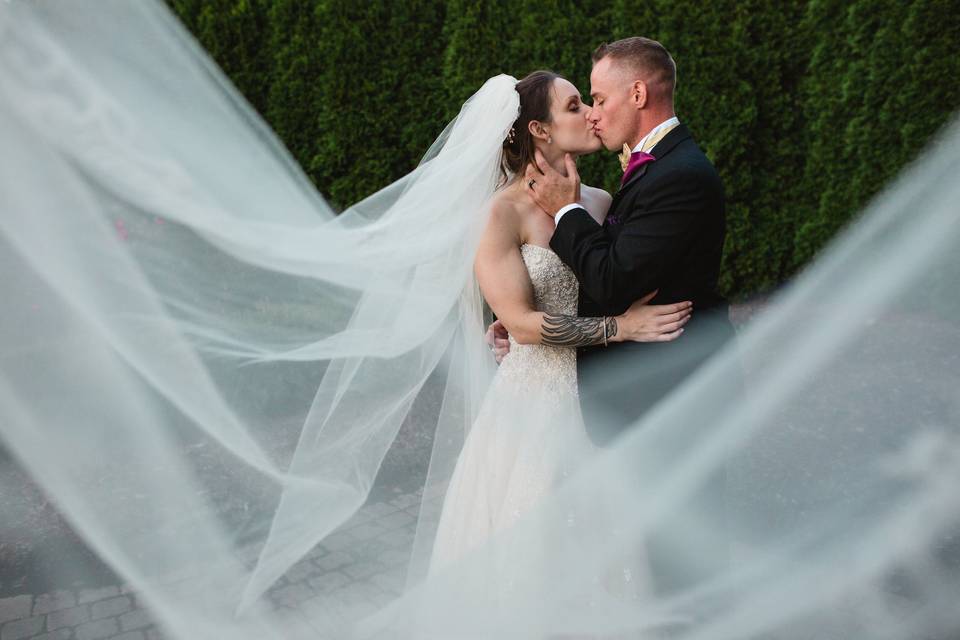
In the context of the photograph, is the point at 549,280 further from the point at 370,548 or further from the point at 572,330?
the point at 370,548

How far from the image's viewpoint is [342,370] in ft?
9.50

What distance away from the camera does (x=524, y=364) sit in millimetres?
3094

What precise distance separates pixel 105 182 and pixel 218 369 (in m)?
0.74

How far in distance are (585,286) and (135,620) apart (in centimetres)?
265

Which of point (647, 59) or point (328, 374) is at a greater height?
point (647, 59)

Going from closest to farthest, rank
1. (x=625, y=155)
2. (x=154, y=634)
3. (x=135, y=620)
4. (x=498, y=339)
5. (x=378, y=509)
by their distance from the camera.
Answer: (x=625, y=155) → (x=498, y=339) → (x=154, y=634) → (x=135, y=620) → (x=378, y=509)

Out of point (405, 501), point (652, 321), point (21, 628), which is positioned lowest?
point (405, 501)

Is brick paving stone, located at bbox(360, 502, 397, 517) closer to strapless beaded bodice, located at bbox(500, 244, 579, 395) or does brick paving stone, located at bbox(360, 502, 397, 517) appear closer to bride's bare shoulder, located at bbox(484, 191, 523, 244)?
strapless beaded bodice, located at bbox(500, 244, 579, 395)

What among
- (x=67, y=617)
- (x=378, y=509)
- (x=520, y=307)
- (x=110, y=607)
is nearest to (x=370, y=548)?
(x=378, y=509)

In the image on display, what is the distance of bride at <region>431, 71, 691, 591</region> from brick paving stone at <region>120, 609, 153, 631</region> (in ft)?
4.79

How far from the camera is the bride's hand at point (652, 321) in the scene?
2.58 m

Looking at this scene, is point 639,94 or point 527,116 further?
point 527,116

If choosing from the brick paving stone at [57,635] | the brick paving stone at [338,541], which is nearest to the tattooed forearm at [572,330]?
the brick paving stone at [338,541]

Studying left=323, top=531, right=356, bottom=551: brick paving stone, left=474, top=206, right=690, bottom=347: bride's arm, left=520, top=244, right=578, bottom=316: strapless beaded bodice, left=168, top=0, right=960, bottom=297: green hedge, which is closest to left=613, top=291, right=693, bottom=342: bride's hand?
left=474, top=206, right=690, bottom=347: bride's arm
